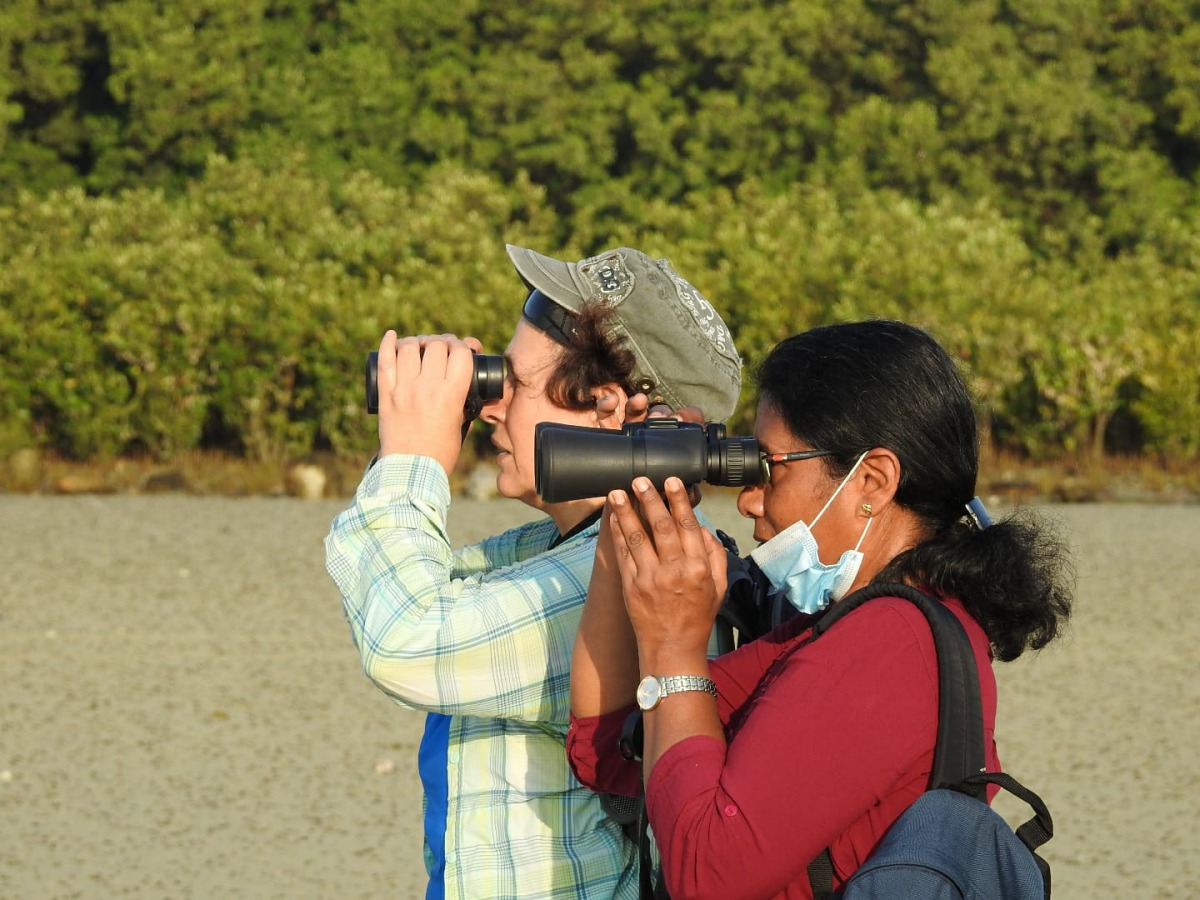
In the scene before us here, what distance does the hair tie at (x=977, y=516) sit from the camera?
68.6 inches

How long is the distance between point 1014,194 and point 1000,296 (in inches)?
475

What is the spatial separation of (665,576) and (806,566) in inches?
9.7

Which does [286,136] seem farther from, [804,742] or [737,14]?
[804,742]

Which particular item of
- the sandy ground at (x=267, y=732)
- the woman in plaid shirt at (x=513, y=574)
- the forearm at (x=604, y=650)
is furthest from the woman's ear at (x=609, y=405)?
the sandy ground at (x=267, y=732)

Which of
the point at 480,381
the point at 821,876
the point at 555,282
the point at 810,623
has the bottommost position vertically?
the point at 821,876

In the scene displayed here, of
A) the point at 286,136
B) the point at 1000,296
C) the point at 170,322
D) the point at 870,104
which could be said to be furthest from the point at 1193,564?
the point at 286,136

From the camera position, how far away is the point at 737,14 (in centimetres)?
2681

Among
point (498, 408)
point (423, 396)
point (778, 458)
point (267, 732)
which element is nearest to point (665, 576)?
point (778, 458)

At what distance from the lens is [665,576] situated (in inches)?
62.2

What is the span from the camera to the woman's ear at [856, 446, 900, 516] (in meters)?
1.70

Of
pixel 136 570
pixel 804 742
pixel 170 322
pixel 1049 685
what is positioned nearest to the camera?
pixel 804 742

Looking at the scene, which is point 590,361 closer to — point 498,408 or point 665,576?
point 498,408

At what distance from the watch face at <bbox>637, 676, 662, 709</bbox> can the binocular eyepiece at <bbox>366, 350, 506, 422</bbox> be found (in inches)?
19.9

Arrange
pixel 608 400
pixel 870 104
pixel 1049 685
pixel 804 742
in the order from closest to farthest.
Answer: pixel 804 742 → pixel 608 400 → pixel 1049 685 → pixel 870 104
